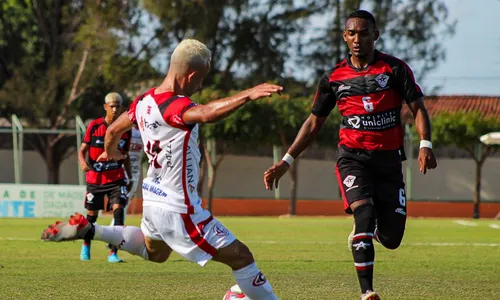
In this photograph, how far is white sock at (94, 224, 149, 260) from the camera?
23.2 feet

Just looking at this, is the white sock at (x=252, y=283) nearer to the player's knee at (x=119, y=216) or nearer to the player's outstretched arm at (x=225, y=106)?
the player's outstretched arm at (x=225, y=106)

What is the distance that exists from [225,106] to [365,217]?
245 centimetres

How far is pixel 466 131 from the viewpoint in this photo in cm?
3756

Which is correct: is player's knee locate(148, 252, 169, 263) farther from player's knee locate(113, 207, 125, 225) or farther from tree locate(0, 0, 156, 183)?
tree locate(0, 0, 156, 183)

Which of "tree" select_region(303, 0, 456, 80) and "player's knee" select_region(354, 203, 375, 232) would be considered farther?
"tree" select_region(303, 0, 456, 80)

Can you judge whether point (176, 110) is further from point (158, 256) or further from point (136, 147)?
point (136, 147)

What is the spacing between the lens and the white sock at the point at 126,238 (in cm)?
707

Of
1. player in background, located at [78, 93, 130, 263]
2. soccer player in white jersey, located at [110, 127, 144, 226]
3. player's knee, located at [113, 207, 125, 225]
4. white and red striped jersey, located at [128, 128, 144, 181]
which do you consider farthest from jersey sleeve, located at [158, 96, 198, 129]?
white and red striped jersey, located at [128, 128, 144, 181]

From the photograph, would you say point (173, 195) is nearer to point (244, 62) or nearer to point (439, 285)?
point (439, 285)

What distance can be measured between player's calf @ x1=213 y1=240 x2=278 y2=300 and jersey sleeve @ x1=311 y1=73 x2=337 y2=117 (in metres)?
2.49

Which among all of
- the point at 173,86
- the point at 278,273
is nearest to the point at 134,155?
the point at 278,273

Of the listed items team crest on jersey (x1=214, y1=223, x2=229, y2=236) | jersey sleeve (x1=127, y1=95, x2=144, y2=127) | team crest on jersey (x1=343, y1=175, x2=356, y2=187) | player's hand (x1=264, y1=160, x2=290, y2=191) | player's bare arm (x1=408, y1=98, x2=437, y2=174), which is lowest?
team crest on jersey (x1=214, y1=223, x2=229, y2=236)

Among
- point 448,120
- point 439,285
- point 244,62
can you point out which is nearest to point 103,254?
point 439,285

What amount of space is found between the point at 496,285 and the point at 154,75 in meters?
33.8
